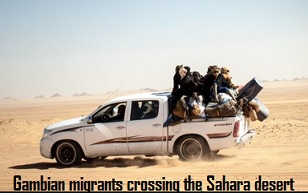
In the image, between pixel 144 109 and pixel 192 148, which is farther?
pixel 144 109

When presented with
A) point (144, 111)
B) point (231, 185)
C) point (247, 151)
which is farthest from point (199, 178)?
point (247, 151)

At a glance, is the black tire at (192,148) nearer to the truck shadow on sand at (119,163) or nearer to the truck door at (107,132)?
the truck shadow on sand at (119,163)

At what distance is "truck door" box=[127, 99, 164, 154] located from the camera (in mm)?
12672

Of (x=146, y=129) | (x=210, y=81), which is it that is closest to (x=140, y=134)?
(x=146, y=129)

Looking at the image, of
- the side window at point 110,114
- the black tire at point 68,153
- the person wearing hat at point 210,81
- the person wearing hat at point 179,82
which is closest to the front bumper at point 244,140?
the person wearing hat at point 210,81

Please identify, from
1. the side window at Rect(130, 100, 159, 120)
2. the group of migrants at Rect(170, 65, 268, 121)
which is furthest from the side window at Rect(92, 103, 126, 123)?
the group of migrants at Rect(170, 65, 268, 121)

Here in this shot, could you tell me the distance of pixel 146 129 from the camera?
12727mm

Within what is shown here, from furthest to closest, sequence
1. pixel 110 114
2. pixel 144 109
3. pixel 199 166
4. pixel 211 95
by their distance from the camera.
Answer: pixel 110 114 < pixel 144 109 < pixel 211 95 < pixel 199 166

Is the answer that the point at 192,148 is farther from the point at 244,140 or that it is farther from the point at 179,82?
the point at 179,82

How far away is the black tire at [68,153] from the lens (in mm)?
13328

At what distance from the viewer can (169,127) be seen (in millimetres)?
12609

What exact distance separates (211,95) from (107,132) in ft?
9.85

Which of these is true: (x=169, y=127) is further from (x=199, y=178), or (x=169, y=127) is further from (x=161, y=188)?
(x=161, y=188)

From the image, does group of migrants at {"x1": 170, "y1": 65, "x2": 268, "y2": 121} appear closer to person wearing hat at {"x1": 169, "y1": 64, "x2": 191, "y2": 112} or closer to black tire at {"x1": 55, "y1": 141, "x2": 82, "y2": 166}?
person wearing hat at {"x1": 169, "y1": 64, "x2": 191, "y2": 112}
